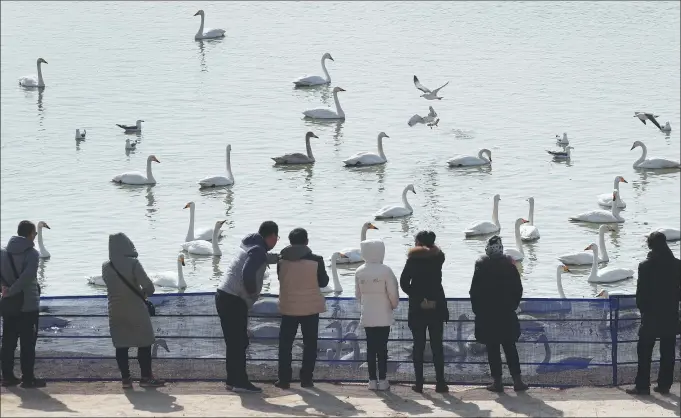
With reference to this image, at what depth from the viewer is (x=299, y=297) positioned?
13.4 meters

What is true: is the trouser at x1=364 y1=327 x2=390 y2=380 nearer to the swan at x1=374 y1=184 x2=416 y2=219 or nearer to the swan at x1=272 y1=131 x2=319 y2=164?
the swan at x1=374 y1=184 x2=416 y2=219

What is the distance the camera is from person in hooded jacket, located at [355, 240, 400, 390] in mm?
13406

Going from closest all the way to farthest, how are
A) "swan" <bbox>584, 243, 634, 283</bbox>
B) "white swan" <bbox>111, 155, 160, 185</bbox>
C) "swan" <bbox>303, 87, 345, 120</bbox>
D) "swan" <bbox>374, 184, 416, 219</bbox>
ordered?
1. "swan" <bbox>584, 243, 634, 283</bbox>
2. "swan" <bbox>374, 184, 416, 219</bbox>
3. "white swan" <bbox>111, 155, 160, 185</bbox>
4. "swan" <bbox>303, 87, 345, 120</bbox>

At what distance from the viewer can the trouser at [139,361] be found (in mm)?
13375

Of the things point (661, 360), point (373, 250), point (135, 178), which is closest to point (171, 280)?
point (135, 178)

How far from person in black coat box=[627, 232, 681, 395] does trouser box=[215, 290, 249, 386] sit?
3473mm

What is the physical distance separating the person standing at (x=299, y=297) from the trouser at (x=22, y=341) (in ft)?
7.20

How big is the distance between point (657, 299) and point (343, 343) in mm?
→ 2984

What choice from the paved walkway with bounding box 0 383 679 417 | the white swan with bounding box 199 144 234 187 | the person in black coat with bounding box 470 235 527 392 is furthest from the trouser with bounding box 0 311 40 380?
the white swan with bounding box 199 144 234 187

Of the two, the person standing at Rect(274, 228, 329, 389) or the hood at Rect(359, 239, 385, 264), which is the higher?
the hood at Rect(359, 239, 385, 264)

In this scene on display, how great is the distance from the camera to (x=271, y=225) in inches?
520

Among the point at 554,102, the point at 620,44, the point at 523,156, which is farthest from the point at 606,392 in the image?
the point at 620,44

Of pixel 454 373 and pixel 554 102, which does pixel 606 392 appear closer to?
pixel 454 373

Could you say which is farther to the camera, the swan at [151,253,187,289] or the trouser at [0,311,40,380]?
the swan at [151,253,187,289]
